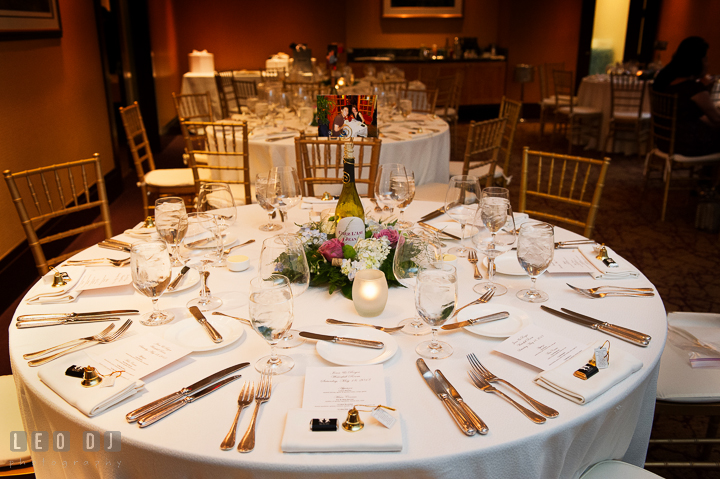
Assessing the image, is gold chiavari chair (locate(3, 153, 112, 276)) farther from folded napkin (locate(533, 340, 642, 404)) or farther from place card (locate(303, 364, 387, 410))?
folded napkin (locate(533, 340, 642, 404))

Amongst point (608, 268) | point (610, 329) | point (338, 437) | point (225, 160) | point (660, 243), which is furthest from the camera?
point (660, 243)

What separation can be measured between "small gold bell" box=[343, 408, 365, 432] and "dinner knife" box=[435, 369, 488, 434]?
7.7 inches

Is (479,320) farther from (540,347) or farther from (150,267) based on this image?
(150,267)

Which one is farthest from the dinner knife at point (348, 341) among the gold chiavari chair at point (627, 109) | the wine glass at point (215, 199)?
the gold chiavari chair at point (627, 109)

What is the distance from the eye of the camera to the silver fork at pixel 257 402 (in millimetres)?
940

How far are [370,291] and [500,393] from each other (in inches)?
16.7

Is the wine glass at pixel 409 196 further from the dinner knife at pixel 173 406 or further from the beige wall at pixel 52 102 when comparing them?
the beige wall at pixel 52 102

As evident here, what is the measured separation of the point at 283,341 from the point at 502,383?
498 mm

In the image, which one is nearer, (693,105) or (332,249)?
(332,249)

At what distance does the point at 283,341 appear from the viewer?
4.21 ft

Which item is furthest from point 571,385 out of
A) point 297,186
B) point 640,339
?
point 297,186

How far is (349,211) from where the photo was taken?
1.79 meters

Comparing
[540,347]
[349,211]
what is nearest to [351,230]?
[349,211]

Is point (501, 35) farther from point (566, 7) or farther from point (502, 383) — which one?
point (502, 383)
